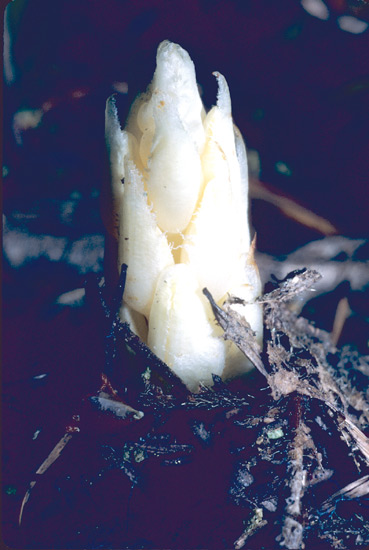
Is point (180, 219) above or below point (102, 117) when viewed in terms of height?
below

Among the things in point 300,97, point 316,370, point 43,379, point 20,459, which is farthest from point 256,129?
point 20,459

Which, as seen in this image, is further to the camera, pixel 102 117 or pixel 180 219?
pixel 102 117

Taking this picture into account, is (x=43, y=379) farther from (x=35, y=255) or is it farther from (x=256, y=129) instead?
(x=256, y=129)

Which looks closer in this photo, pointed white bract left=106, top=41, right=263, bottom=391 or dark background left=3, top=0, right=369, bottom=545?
pointed white bract left=106, top=41, right=263, bottom=391

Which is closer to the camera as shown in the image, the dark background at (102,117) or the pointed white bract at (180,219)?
the pointed white bract at (180,219)
